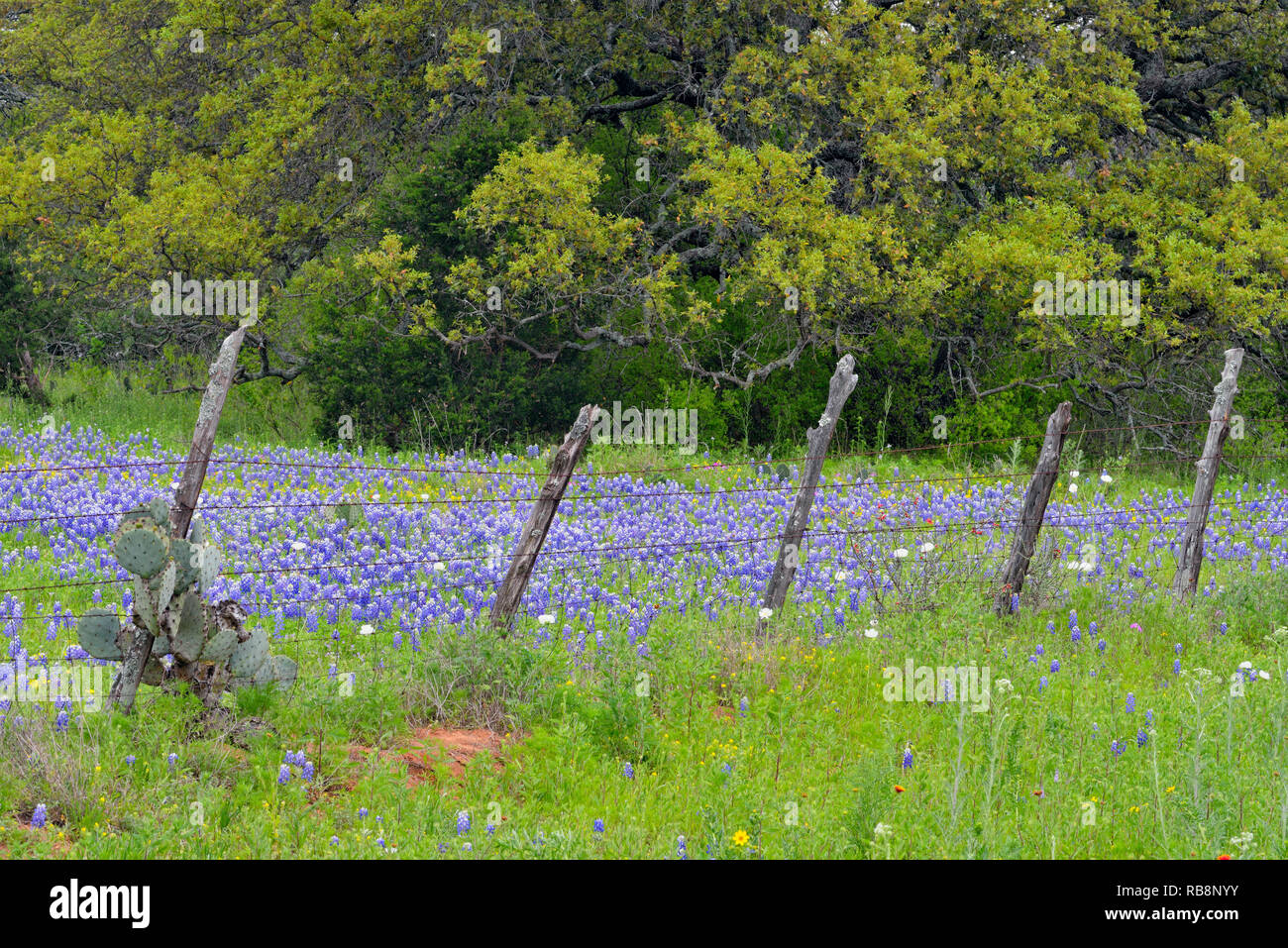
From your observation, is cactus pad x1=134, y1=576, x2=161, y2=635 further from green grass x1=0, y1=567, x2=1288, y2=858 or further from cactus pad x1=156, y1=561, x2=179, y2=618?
green grass x1=0, y1=567, x2=1288, y2=858

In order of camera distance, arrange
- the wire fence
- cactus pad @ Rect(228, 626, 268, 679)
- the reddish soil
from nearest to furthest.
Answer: the reddish soil → cactus pad @ Rect(228, 626, 268, 679) → the wire fence

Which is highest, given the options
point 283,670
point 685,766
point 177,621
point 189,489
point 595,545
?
point 189,489

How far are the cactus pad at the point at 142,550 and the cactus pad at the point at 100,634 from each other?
27cm

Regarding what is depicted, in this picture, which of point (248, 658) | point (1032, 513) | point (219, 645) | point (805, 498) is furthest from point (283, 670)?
point (1032, 513)

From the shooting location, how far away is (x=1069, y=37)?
1580 cm

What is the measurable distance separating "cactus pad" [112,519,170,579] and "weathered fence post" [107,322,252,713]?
0.24 m

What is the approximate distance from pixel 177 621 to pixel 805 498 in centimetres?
393

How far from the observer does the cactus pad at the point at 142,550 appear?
5273mm

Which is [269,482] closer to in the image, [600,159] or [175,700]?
[600,159]

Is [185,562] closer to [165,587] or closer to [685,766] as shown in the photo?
[165,587]

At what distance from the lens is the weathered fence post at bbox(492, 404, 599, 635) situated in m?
6.87

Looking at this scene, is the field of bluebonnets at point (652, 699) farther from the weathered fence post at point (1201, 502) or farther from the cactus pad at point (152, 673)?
the weathered fence post at point (1201, 502)

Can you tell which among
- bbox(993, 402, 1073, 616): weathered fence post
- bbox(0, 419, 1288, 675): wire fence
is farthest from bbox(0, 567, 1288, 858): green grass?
bbox(993, 402, 1073, 616): weathered fence post

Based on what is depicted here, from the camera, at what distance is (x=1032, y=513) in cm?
852
